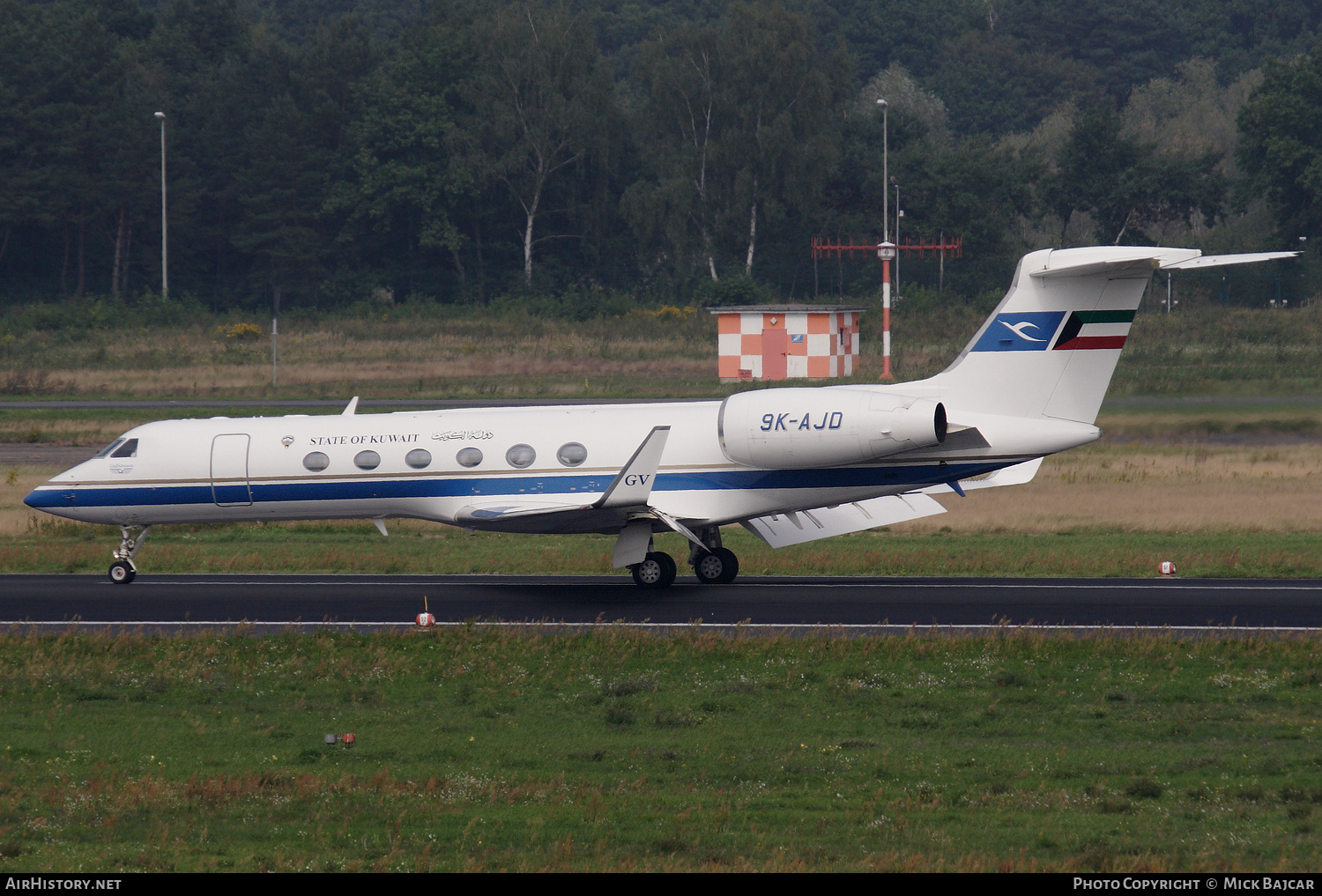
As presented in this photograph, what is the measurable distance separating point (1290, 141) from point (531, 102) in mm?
44575

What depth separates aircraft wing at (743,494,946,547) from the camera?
22.8m

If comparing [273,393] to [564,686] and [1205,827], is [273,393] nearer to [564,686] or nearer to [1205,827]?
[564,686]

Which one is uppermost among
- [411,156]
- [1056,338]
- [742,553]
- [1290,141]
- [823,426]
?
[411,156]

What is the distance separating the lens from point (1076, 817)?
10.8 metres

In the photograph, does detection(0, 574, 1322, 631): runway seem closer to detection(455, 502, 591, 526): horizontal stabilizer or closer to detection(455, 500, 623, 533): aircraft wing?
detection(455, 500, 623, 533): aircraft wing

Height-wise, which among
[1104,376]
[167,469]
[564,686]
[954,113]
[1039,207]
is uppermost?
[954,113]

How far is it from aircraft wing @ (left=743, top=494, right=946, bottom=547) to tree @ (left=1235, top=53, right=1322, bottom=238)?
6219 cm

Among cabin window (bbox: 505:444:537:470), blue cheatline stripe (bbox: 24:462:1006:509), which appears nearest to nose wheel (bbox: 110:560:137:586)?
blue cheatline stripe (bbox: 24:462:1006:509)

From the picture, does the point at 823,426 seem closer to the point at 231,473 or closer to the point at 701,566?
the point at 701,566

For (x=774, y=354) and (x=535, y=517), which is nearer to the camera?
(x=535, y=517)

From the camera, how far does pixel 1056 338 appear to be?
21.1 m

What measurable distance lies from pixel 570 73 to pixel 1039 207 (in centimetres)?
3045

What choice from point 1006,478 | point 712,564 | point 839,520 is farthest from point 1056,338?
point 712,564
